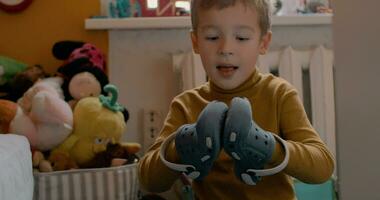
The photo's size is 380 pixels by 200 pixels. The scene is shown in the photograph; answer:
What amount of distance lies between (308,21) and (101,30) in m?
0.72

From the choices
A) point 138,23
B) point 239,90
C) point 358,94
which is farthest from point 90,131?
point 358,94

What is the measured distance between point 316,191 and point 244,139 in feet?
3.35

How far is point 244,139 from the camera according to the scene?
24.6 inches

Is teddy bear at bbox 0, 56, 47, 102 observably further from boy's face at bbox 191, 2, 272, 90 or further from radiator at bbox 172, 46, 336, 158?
boy's face at bbox 191, 2, 272, 90

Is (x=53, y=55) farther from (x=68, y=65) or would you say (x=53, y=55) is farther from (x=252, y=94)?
(x=252, y=94)

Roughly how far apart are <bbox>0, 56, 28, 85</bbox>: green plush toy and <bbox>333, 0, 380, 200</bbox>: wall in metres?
1.27

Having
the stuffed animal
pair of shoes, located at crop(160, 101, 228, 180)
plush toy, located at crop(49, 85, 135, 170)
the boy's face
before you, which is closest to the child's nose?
the boy's face

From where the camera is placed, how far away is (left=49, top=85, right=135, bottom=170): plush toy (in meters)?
1.53

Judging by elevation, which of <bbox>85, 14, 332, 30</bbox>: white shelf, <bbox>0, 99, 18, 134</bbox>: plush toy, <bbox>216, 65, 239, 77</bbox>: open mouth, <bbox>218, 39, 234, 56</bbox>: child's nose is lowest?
<bbox>0, 99, 18, 134</bbox>: plush toy

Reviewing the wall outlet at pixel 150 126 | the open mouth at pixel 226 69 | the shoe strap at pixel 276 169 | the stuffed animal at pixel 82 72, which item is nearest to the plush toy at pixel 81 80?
the stuffed animal at pixel 82 72

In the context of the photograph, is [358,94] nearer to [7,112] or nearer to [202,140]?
[202,140]

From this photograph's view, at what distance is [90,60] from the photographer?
1.67 m

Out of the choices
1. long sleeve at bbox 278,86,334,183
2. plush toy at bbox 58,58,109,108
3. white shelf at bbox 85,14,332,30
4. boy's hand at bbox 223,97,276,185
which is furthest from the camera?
white shelf at bbox 85,14,332,30

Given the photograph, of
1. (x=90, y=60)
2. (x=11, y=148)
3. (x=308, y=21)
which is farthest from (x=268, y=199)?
(x=308, y=21)
